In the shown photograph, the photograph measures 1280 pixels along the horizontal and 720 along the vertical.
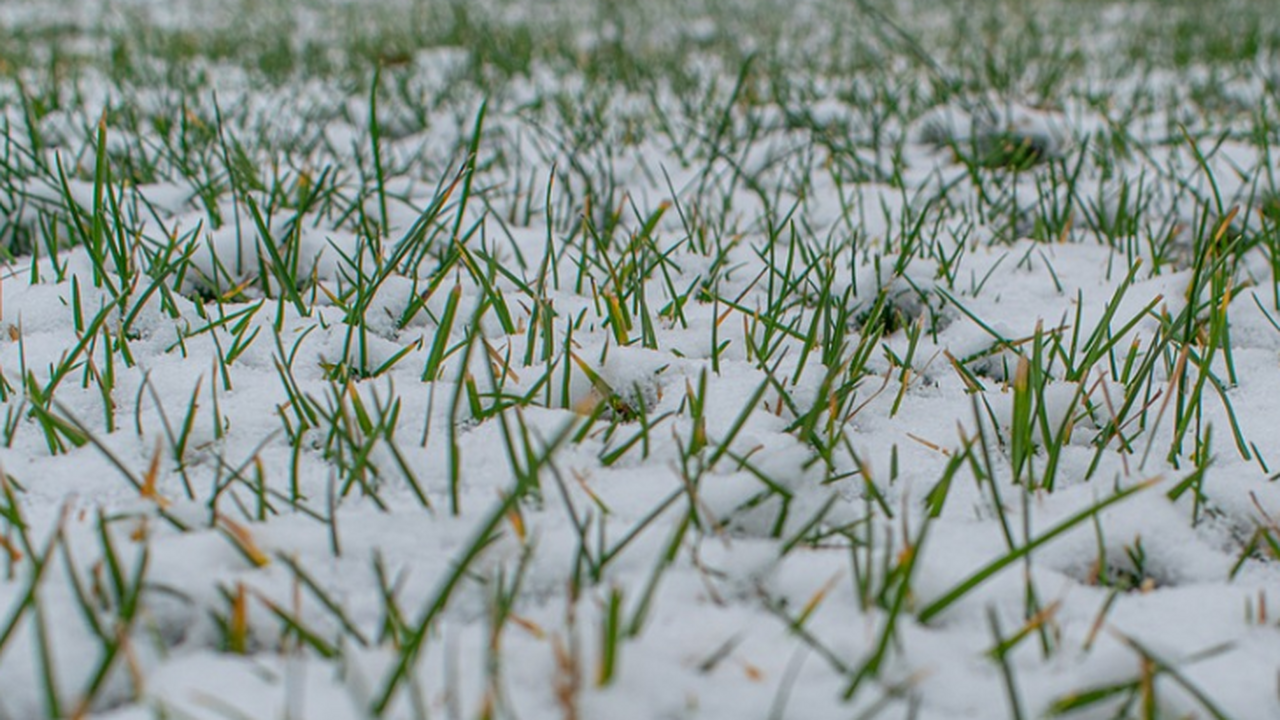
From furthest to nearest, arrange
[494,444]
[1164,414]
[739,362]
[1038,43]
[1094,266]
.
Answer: [1038,43] → [1094,266] → [739,362] → [1164,414] → [494,444]

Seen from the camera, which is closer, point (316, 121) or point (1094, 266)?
point (1094, 266)

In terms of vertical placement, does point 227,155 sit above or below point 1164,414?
Answer: above

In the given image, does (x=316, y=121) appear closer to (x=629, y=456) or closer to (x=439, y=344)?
(x=439, y=344)

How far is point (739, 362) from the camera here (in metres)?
1.40

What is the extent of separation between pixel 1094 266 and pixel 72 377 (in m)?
1.58

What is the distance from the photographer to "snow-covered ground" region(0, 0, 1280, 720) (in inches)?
32.5

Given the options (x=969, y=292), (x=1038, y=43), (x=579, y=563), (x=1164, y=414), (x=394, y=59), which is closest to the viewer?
(x=579, y=563)

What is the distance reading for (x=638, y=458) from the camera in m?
1.15

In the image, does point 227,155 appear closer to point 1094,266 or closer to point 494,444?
point 494,444

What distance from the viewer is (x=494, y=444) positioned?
116 cm

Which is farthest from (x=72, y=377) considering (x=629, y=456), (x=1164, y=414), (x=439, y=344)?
(x=1164, y=414)

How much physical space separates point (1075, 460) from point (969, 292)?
1.87ft

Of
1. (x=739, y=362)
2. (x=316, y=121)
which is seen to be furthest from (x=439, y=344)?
(x=316, y=121)

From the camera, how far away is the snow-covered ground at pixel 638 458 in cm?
82
